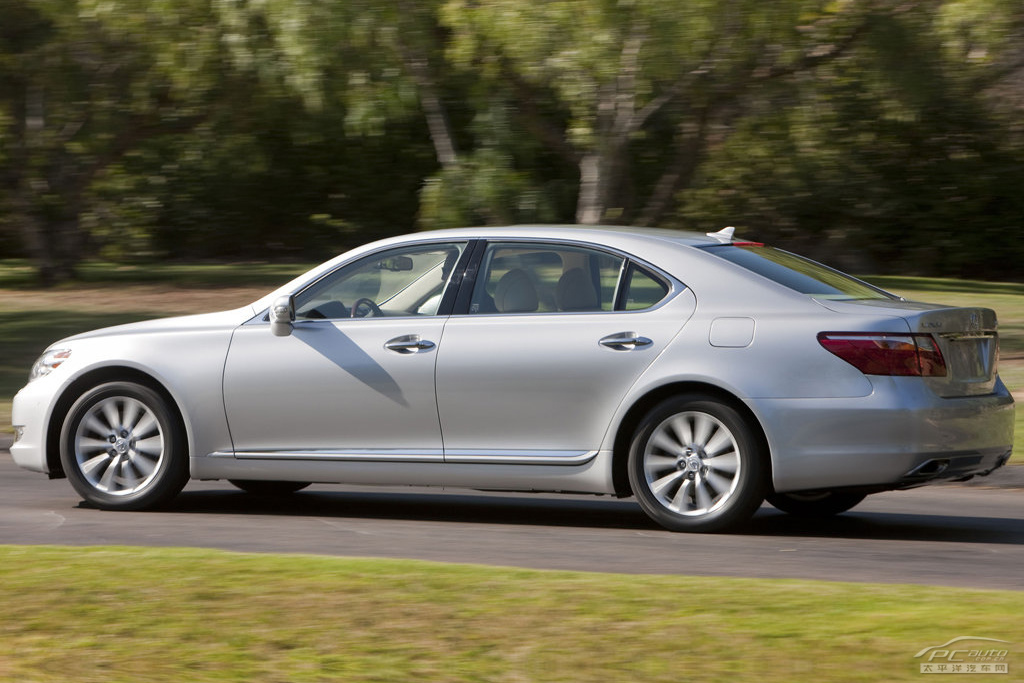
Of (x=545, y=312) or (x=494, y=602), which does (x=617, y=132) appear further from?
(x=494, y=602)

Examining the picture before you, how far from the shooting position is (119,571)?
6.18 metres

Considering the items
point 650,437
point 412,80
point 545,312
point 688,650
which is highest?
point 412,80

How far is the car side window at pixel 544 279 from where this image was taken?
7879 millimetres

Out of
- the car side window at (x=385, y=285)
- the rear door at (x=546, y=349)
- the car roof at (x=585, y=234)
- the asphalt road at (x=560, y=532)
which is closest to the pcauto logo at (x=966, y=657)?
the asphalt road at (x=560, y=532)

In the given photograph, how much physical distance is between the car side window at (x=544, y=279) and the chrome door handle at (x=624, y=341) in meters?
0.21

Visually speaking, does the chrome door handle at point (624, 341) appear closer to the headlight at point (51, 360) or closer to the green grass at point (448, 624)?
the green grass at point (448, 624)

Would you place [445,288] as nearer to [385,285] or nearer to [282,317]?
[385,285]

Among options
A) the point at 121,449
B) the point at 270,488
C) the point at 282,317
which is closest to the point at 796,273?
the point at 282,317

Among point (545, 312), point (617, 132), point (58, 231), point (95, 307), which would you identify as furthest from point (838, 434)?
point (58, 231)

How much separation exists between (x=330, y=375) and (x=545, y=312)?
46.1 inches

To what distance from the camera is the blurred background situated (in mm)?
17266

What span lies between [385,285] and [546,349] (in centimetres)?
108

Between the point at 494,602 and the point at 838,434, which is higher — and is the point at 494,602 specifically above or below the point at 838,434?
below

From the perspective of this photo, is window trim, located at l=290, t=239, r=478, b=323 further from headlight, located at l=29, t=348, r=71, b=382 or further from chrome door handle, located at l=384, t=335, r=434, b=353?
headlight, located at l=29, t=348, r=71, b=382
